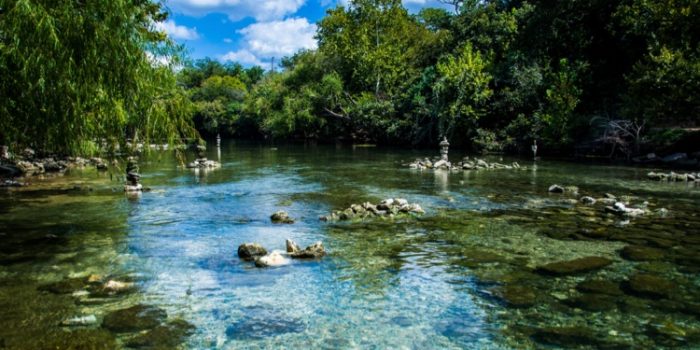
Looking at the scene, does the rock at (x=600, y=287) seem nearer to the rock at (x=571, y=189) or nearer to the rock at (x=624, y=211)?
the rock at (x=624, y=211)

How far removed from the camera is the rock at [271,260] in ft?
35.5

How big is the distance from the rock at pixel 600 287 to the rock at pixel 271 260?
18.3ft

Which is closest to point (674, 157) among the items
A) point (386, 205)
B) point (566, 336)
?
point (386, 205)

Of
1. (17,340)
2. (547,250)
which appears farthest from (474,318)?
(17,340)

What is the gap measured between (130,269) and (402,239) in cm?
618

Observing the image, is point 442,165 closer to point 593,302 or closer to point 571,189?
point 571,189

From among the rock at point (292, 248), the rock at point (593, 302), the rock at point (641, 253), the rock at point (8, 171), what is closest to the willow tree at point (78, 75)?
the rock at point (292, 248)

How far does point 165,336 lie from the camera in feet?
23.9

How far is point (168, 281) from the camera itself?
9797 mm

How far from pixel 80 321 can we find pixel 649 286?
9115mm

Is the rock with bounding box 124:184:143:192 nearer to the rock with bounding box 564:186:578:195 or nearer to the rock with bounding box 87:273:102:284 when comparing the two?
the rock with bounding box 87:273:102:284

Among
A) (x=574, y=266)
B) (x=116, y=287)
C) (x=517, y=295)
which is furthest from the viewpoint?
(x=574, y=266)

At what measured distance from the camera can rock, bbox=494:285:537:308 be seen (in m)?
8.59

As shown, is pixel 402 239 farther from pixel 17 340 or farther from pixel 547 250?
pixel 17 340
